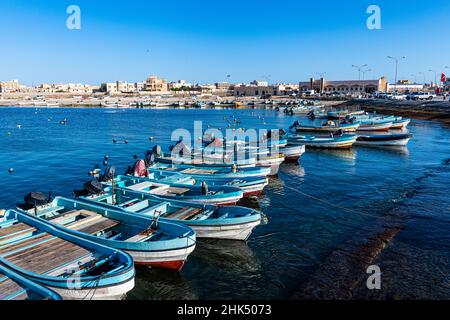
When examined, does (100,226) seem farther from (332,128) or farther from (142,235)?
(332,128)

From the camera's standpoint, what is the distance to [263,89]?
7589 inches

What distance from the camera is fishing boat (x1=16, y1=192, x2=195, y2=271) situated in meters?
11.5

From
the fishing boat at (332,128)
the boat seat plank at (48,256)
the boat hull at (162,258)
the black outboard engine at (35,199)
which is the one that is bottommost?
the boat hull at (162,258)

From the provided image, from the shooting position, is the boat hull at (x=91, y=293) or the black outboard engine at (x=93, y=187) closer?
the boat hull at (x=91, y=293)

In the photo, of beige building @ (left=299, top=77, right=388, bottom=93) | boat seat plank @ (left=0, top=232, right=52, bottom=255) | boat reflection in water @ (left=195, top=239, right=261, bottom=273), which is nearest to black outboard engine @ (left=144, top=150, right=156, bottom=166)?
boat reflection in water @ (left=195, top=239, right=261, bottom=273)

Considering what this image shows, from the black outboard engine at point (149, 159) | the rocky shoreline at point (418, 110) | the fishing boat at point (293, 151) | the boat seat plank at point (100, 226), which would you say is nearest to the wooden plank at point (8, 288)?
the boat seat plank at point (100, 226)

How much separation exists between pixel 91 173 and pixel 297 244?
19.7m

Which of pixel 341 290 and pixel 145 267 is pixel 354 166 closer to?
pixel 341 290

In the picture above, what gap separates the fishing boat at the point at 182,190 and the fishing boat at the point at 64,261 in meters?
4.69

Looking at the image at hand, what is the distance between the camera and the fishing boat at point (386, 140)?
40656 millimetres

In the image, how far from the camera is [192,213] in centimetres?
1522

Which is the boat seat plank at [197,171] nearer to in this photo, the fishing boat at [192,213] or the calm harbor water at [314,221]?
the calm harbor water at [314,221]

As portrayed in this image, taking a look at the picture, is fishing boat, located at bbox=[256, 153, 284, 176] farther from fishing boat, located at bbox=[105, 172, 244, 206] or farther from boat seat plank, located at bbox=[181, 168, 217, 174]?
fishing boat, located at bbox=[105, 172, 244, 206]

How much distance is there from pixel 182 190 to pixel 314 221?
7418mm
